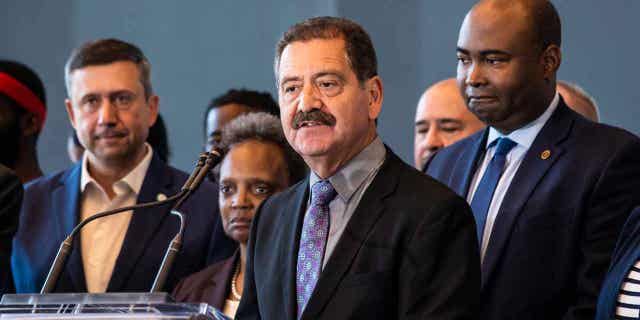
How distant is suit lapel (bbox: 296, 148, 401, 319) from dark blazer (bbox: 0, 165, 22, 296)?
1.08 meters

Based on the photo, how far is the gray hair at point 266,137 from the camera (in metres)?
3.30

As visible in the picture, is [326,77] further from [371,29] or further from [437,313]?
[371,29]

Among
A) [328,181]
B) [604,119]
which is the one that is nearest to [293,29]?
[328,181]

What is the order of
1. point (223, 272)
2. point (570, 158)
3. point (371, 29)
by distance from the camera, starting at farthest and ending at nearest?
1. point (371, 29)
2. point (223, 272)
3. point (570, 158)

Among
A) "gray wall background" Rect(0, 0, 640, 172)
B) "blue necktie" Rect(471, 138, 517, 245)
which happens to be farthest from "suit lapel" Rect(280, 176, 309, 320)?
"gray wall background" Rect(0, 0, 640, 172)

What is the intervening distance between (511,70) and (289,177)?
884 mm

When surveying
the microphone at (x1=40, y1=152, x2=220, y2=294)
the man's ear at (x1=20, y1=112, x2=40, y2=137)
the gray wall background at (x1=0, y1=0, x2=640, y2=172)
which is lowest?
the microphone at (x1=40, y1=152, x2=220, y2=294)

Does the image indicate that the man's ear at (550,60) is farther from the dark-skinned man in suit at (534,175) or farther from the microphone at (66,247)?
the microphone at (66,247)

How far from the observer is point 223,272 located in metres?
3.14

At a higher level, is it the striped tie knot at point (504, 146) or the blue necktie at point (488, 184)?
the striped tie knot at point (504, 146)

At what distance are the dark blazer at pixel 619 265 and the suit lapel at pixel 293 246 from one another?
0.70 m

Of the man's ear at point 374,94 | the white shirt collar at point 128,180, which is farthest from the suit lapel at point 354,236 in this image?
the white shirt collar at point 128,180

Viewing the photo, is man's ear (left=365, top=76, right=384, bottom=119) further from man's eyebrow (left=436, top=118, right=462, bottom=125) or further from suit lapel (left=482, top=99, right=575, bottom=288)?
man's eyebrow (left=436, top=118, right=462, bottom=125)

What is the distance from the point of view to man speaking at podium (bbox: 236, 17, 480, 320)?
211 cm
